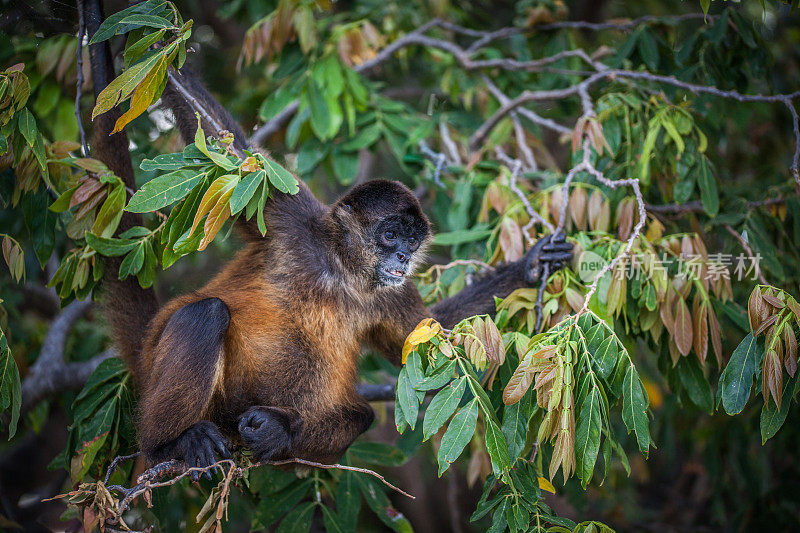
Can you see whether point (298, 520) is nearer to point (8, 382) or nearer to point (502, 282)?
point (8, 382)

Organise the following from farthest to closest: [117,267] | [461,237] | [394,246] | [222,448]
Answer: [461,237]
[394,246]
[117,267]
[222,448]

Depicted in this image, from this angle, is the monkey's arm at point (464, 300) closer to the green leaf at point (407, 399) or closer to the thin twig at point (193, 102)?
the green leaf at point (407, 399)

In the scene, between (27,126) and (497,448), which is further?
(27,126)

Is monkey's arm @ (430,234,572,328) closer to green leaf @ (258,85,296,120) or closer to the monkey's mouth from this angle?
the monkey's mouth

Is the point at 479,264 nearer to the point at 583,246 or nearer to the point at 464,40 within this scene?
the point at 583,246

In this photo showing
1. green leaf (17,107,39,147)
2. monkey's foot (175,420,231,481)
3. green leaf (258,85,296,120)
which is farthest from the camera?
green leaf (258,85,296,120)

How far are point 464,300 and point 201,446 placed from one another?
2132mm

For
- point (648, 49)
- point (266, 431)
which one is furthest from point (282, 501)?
point (648, 49)

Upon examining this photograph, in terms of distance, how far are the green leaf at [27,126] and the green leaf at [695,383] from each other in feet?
13.5

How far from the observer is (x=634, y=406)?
3275mm

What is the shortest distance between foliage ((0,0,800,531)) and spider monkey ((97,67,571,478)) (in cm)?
29

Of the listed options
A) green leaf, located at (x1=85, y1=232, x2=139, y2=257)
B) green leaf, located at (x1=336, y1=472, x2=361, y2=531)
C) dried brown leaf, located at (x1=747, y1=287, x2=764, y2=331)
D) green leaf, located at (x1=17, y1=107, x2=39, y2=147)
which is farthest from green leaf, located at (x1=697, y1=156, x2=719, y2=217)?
green leaf, located at (x1=17, y1=107, x2=39, y2=147)

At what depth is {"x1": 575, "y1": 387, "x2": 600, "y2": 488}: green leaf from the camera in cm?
312

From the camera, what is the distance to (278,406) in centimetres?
418
